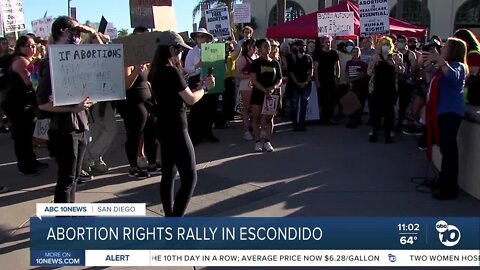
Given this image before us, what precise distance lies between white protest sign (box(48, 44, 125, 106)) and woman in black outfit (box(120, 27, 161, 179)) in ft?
5.26

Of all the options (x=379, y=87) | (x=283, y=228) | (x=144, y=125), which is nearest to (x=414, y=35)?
(x=379, y=87)

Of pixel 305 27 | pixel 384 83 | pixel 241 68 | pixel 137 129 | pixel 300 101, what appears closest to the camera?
pixel 137 129

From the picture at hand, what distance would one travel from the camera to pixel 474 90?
6176 millimetres

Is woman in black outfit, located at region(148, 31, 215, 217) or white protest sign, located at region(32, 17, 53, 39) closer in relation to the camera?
woman in black outfit, located at region(148, 31, 215, 217)

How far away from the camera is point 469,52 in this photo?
265 inches

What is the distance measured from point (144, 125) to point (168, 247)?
2715mm

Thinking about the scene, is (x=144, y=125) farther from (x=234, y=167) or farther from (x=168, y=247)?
(x=168, y=247)

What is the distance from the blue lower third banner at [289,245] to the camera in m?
3.74

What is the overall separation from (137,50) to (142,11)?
2084 mm

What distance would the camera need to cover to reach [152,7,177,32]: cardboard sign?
6.36 metres

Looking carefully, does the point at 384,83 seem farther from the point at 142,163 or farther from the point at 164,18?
the point at 142,163

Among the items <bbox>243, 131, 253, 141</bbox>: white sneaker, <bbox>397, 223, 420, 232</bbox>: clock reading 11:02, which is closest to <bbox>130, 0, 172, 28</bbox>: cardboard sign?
<bbox>243, 131, 253, 141</bbox>: white sneaker

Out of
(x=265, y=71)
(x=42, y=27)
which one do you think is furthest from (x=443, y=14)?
(x=265, y=71)

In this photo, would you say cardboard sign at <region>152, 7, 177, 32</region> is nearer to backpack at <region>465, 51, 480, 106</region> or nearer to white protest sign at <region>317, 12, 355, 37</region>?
backpack at <region>465, 51, 480, 106</region>
